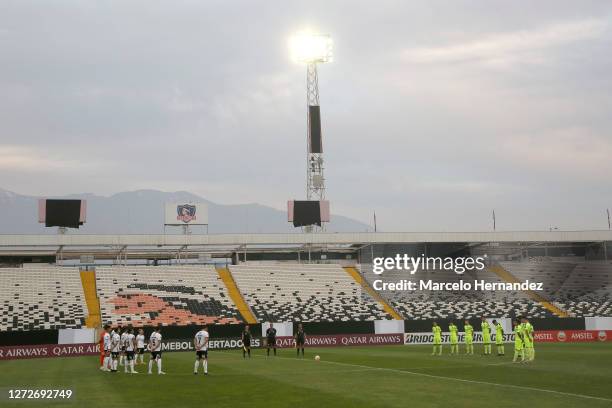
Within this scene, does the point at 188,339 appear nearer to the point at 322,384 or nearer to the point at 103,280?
the point at 103,280

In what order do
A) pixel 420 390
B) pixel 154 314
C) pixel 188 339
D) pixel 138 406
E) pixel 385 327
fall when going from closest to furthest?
pixel 138 406
pixel 420 390
pixel 188 339
pixel 385 327
pixel 154 314

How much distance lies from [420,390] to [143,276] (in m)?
57.2

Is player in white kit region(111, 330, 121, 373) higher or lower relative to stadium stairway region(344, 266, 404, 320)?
lower

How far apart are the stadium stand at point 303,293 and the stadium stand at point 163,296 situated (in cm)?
288

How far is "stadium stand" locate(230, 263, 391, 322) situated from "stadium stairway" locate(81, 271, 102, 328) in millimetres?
13942

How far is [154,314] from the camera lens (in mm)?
66875

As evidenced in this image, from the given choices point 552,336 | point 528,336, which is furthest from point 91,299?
point 528,336

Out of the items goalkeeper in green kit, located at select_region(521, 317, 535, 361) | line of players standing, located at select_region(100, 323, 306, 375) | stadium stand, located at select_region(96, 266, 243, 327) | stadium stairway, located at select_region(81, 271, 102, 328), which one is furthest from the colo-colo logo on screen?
line of players standing, located at select_region(100, 323, 306, 375)

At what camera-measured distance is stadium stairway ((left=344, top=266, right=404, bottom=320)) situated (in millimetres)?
73169

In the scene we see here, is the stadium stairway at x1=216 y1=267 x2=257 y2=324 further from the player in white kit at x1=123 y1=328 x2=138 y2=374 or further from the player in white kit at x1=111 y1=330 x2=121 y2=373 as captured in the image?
the player in white kit at x1=123 y1=328 x2=138 y2=374

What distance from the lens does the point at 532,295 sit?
262 feet

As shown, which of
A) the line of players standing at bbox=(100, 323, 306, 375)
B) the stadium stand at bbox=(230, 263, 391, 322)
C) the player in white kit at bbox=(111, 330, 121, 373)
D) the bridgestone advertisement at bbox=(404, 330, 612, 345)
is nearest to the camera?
the line of players standing at bbox=(100, 323, 306, 375)

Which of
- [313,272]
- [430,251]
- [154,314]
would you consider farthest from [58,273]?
[430,251]

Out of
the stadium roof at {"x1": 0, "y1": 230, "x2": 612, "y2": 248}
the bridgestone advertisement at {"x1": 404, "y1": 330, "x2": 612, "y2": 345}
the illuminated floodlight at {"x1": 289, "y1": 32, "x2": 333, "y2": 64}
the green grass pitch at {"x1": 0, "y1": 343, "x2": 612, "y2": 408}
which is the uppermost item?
the illuminated floodlight at {"x1": 289, "y1": 32, "x2": 333, "y2": 64}
